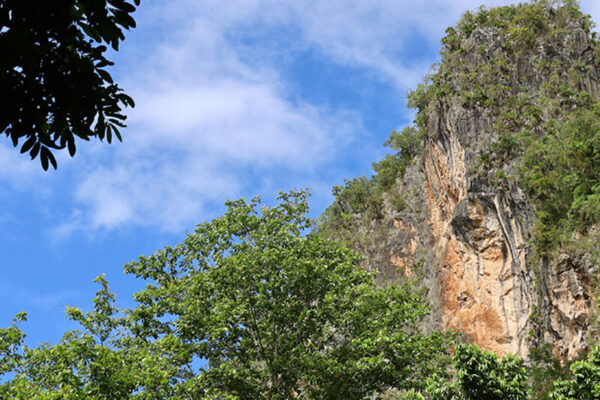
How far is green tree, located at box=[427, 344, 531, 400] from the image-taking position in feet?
39.9

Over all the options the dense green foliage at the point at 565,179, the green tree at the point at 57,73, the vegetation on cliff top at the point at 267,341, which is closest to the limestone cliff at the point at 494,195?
the dense green foliage at the point at 565,179

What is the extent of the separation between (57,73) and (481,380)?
10.8 meters

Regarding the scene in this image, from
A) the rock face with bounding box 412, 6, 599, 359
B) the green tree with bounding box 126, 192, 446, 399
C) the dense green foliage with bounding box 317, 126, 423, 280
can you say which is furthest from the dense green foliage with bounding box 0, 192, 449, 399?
the dense green foliage with bounding box 317, 126, 423, 280

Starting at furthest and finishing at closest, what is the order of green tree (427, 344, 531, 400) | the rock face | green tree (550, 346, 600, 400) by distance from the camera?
the rock face < green tree (427, 344, 531, 400) < green tree (550, 346, 600, 400)

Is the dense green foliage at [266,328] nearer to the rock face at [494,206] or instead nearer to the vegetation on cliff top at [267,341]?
the vegetation on cliff top at [267,341]

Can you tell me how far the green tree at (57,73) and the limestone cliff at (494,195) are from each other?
1961 centimetres

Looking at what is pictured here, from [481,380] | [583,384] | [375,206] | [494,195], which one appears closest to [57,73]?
[481,380]

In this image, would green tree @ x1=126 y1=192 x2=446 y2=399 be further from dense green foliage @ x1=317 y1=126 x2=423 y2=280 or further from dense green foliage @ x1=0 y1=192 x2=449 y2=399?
dense green foliage @ x1=317 y1=126 x2=423 y2=280

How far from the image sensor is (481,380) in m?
12.2

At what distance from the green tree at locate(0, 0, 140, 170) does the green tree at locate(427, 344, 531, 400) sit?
1037 centimetres

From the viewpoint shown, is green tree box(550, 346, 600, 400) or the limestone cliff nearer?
green tree box(550, 346, 600, 400)

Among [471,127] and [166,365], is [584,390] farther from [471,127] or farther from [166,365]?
[471,127]

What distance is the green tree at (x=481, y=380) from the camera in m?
12.2

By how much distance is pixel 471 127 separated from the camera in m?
30.1
